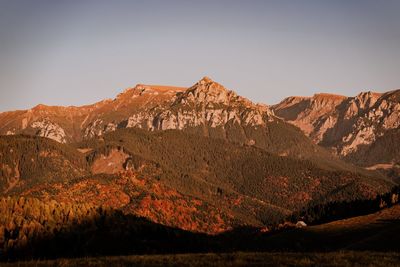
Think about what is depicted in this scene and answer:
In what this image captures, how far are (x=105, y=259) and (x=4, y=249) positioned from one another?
43.8m

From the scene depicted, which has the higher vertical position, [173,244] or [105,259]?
[105,259]

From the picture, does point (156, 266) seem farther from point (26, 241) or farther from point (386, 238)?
point (386, 238)

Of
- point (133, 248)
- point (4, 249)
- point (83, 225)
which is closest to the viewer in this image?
point (4, 249)

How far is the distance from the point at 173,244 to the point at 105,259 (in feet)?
179

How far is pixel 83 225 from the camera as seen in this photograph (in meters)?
112

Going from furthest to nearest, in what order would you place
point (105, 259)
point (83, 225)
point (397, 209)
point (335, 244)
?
point (397, 209) → point (335, 244) → point (83, 225) → point (105, 259)

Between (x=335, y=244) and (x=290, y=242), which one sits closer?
(x=335, y=244)

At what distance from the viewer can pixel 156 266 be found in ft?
180

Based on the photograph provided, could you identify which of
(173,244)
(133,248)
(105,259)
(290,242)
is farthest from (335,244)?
(105,259)

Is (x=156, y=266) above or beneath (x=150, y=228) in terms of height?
above

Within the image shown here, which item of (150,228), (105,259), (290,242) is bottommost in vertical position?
(290,242)

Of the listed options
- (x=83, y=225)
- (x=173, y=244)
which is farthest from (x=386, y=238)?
(x=83, y=225)

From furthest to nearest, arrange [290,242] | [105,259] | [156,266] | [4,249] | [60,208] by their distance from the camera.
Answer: [290,242], [60,208], [4,249], [105,259], [156,266]

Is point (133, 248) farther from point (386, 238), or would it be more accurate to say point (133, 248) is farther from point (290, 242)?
point (290, 242)
